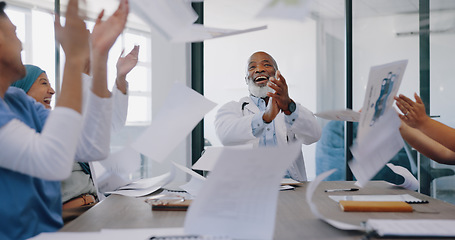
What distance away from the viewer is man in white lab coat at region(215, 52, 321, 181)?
2.23 metres

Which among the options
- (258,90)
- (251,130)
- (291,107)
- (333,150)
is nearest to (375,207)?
(291,107)

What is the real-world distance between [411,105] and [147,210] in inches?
40.4

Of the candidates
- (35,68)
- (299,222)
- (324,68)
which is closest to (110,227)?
(299,222)

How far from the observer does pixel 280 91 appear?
6.54ft

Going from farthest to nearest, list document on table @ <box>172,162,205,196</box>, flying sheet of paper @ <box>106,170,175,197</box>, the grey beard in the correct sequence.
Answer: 1. the grey beard
2. flying sheet of paper @ <box>106,170,175,197</box>
3. document on table @ <box>172,162,205,196</box>

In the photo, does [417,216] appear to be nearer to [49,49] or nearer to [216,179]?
[216,179]

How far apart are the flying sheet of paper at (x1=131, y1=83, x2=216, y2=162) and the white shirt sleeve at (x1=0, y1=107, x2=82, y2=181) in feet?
0.47

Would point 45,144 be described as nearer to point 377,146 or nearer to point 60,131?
point 60,131

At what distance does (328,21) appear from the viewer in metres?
4.01

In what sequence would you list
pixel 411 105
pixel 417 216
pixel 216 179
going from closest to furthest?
pixel 216 179
pixel 417 216
pixel 411 105

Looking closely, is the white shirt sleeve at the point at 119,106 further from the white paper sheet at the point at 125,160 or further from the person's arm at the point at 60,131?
the person's arm at the point at 60,131

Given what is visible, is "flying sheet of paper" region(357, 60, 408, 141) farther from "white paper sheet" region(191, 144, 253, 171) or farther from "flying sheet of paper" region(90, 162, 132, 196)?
"flying sheet of paper" region(90, 162, 132, 196)

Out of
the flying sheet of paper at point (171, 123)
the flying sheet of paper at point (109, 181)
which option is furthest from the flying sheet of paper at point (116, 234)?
the flying sheet of paper at point (109, 181)

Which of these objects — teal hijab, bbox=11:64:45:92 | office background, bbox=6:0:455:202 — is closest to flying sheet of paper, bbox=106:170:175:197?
teal hijab, bbox=11:64:45:92
